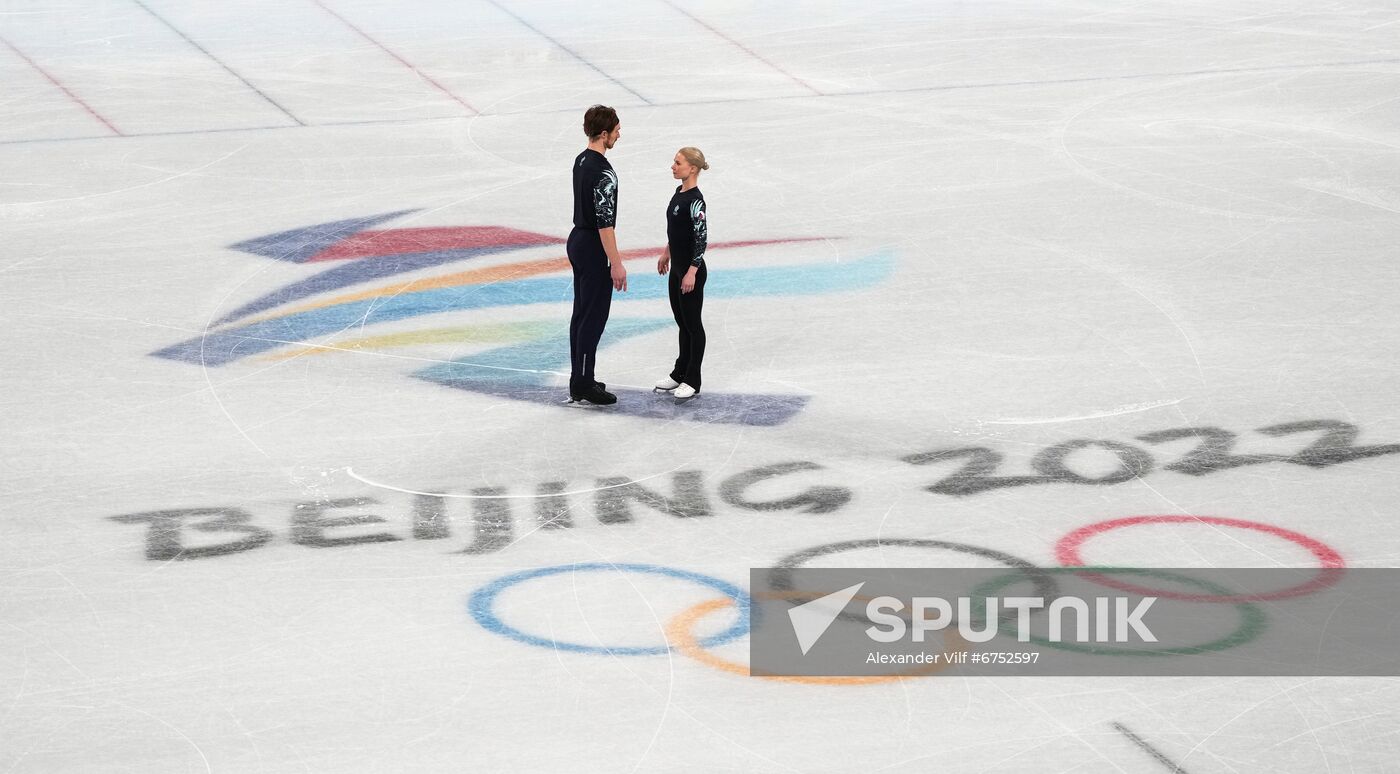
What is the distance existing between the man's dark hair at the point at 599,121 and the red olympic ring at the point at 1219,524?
10.4 feet

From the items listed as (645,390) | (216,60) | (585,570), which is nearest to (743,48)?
(216,60)

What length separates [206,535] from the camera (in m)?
7.40

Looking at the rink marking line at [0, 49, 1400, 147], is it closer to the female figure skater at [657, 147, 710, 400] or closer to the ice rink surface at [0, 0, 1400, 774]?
the ice rink surface at [0, 0, 1400, 774]

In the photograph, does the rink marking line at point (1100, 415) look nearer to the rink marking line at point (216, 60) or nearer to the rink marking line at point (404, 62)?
the rink marking line at point (404, 62)

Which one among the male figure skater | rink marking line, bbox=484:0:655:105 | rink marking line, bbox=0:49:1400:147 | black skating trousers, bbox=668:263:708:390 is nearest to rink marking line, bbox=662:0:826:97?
rink marking line, bbox=0:49:1400:147

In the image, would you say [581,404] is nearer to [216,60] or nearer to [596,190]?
[596,190]

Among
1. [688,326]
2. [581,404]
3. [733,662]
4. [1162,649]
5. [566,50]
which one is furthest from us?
[566,50]

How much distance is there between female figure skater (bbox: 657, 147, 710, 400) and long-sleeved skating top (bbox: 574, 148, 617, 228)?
31cm

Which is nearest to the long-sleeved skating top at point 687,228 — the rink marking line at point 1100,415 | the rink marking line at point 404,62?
the rink marking line at point 1100,415

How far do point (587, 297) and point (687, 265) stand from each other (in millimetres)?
566

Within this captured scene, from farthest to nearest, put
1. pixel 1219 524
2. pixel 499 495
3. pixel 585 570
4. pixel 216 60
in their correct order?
pixel 216 60
pixel 499 495
pixel 1219 524
pixel 585 570

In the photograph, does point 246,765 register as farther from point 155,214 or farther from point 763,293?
point 155,214

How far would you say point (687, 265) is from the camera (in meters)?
8.77

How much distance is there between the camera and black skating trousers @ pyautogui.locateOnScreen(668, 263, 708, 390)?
29.0 feet
